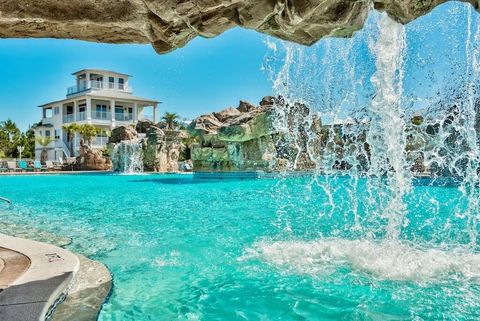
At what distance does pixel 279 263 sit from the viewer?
18.0ft

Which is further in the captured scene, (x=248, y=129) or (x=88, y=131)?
(x=88, y=131)

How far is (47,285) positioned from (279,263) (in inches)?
115

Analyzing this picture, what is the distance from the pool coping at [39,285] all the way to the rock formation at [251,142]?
21.1 meters

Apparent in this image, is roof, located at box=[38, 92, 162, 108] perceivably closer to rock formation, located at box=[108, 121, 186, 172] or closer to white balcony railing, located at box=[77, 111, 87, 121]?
white balcony railing, located at box=[77, 111, 87, 121]

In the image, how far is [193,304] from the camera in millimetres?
4102

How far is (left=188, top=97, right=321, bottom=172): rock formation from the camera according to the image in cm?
2572

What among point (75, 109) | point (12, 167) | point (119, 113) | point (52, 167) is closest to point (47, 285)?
point (52, 167)

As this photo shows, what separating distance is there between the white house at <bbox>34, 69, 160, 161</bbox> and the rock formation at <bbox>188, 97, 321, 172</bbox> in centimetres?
2222

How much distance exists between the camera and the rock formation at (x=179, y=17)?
2609 millimetres

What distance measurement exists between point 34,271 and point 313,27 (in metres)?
3.40

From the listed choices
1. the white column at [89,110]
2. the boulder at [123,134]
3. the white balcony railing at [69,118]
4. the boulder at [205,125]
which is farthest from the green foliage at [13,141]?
the boulder at [205,125]

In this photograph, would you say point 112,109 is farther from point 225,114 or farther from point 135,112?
point 225,114

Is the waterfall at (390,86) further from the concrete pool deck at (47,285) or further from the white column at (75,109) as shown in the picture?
the white column at (75,109)

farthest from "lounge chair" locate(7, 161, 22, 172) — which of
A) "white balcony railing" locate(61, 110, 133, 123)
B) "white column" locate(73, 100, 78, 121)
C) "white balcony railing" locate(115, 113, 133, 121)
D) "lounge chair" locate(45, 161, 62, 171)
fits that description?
Result: "white balcony railing" locate(115, 113, 133, 121)
